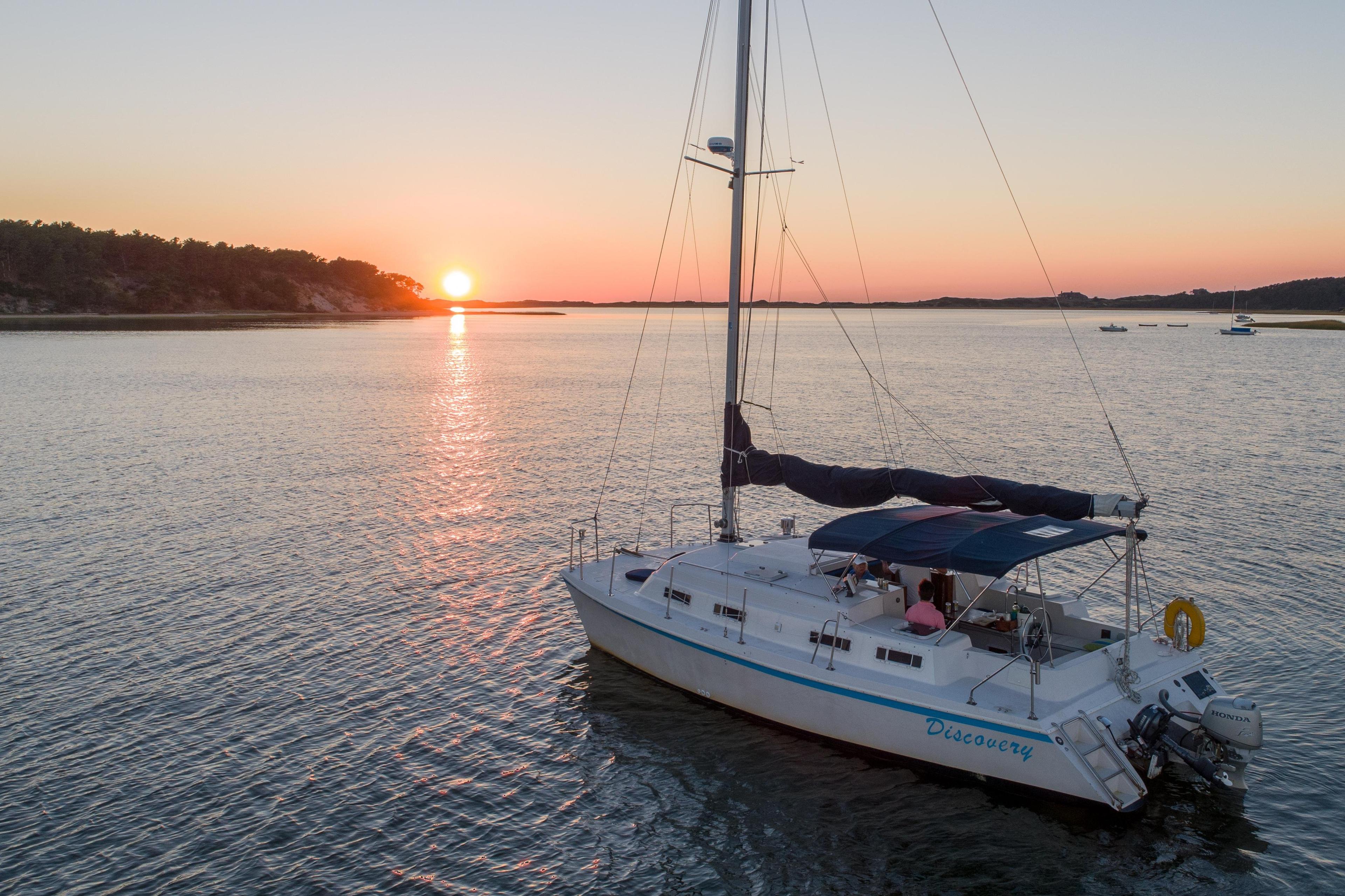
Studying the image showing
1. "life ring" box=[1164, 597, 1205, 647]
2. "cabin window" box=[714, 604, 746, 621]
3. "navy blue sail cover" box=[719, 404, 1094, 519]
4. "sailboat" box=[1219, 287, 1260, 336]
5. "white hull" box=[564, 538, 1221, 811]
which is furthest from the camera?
"sailboat" box=[1219, 287, 1260, 336]

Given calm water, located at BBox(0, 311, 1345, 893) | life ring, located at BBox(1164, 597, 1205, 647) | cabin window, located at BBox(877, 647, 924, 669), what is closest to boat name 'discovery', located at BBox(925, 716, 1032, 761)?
cabin window, located at BBox(877, 647, 924, 669)

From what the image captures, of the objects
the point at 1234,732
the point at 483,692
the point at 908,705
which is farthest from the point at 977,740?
the point at 483,692

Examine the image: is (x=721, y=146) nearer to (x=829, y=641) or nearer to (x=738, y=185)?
(x=738, y=185)

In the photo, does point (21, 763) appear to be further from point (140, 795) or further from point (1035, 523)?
point (1035, 523)

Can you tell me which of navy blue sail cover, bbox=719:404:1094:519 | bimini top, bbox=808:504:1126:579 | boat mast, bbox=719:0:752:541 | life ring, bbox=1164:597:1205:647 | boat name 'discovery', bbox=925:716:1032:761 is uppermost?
boat mast, bbox=719:0:752:541

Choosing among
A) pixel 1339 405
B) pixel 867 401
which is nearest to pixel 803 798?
pixel 867 401

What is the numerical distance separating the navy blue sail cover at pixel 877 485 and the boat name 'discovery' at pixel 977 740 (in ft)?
13.3

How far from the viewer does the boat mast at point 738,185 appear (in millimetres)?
17625

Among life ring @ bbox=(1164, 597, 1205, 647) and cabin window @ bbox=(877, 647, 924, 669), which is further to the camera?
life ring @ bbox=(1164, 597, 1205, 647)

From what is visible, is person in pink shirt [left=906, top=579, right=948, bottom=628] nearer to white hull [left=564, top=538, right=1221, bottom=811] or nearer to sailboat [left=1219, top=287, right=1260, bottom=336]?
white hull [left=564, top=538, right=1221, bottom=811]

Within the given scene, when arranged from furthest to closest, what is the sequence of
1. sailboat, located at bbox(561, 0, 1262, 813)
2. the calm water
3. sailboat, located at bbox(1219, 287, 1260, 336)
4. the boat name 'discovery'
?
sailboat, located at bbox(1219, 287, 1260, 336), sailboat, located at bbox(561, 0, 1262, 813), the boat name 'discovery', the calm water

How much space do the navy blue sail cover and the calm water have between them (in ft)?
14.9

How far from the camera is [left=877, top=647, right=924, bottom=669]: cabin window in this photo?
14000mm

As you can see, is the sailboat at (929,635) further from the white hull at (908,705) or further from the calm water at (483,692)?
the calm water at (483,692)
